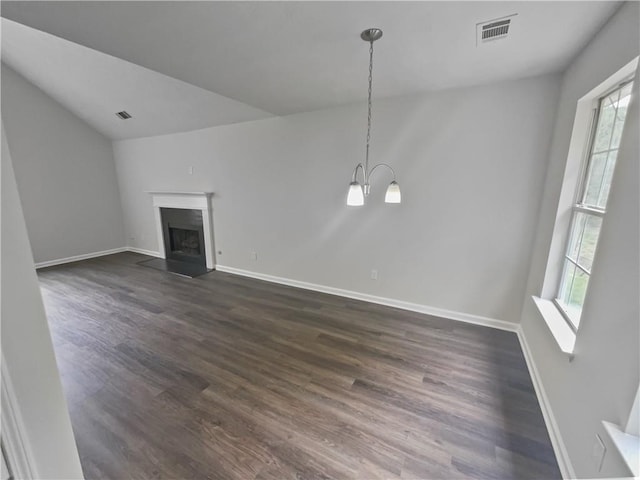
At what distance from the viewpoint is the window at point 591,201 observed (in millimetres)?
1688

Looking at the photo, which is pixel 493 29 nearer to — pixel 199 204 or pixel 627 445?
pixel 627 445

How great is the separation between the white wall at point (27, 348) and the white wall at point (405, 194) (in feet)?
9.98

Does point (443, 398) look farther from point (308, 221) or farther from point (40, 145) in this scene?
point (40, 145)

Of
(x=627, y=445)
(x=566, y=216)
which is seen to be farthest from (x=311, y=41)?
(x=627, y=445)

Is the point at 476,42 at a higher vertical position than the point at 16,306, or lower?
higher

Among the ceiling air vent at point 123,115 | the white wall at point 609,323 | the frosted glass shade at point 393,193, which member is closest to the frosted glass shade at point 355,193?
the frosted glass shade at point 393,193

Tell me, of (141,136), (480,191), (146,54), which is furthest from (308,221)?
(141,136)

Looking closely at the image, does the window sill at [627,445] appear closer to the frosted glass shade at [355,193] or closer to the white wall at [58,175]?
the frosted glass shade at [355,193]

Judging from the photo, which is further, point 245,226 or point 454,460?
point 245,226

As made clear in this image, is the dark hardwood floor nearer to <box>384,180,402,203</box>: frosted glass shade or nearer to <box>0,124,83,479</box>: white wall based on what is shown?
<box>0,124,83,479</box>: white wall

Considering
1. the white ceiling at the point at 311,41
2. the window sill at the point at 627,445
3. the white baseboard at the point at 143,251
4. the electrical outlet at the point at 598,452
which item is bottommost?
the white baseboard at the point at 143,251

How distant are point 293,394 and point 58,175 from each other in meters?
6.18

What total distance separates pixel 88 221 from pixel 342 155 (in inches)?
219

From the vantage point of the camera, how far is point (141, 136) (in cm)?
537
